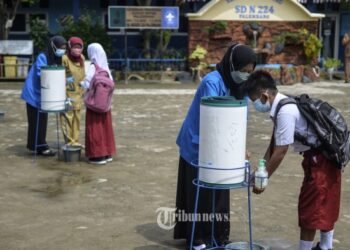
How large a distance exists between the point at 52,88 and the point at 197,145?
143 inches

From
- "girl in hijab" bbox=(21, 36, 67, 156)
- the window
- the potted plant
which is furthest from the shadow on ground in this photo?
the window

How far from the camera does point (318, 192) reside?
14.3ft

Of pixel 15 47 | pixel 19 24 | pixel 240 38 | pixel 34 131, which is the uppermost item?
pixel 19 24

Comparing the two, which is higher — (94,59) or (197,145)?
(94,59)

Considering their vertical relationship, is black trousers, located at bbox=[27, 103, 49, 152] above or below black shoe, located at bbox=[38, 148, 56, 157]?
above

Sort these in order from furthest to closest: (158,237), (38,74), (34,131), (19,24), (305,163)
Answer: (19,24) → (34,131) → (38,74) → (158,237) → (305,163)

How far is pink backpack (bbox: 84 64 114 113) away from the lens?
782cm

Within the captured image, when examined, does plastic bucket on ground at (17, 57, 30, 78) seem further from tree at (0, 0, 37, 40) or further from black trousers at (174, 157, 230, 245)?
black trousers at (174, 157, 230, 245)

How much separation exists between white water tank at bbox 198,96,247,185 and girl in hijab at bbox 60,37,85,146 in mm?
4535

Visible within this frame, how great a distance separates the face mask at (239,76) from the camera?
4598 millimetres

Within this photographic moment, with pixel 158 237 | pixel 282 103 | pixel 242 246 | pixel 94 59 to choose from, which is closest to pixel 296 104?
pixel 282 103

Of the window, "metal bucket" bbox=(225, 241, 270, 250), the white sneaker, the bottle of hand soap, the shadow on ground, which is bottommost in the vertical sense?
the shadow on ground

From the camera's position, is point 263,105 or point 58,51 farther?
point 58,51

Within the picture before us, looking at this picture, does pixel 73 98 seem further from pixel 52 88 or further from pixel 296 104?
pixel 296 104
